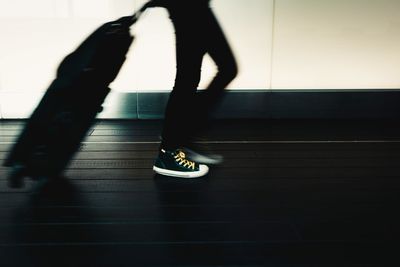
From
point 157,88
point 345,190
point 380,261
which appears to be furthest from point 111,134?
point 380,261

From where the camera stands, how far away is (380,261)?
3.51 feet

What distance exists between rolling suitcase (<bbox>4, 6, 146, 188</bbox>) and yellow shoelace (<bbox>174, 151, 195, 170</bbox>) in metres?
0.46

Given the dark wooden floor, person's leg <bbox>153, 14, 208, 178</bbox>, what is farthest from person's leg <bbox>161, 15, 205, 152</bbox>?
the dark wooden floor

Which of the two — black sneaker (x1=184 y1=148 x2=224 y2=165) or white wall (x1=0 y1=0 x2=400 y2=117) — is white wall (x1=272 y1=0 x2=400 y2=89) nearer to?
white wall (x1=0 y1=0 x2=400 y2=117)

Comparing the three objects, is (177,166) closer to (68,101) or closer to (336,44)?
(68,101)

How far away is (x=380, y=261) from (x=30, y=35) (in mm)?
2530

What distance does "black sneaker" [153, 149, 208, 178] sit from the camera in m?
1.68

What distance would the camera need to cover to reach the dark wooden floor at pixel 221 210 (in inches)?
43.8

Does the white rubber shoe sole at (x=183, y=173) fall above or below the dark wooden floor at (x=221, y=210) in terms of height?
above

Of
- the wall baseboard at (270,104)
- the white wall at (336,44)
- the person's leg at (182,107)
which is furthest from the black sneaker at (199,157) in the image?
the white wall at (336,44)

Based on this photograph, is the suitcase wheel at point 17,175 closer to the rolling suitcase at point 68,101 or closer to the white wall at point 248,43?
the rolling suitcase at point 68,101

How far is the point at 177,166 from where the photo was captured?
167cm

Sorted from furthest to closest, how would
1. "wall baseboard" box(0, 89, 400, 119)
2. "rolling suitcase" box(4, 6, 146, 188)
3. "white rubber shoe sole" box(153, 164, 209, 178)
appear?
1. "wall baseboard" box(0, 89, 400, 119)
2. "white rubber shoe sole" box(153, 164, 209, 178)
3. "rolling suitcase" box(4, 6, 146, 188)

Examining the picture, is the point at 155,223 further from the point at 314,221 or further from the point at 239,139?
the point at 239,139
